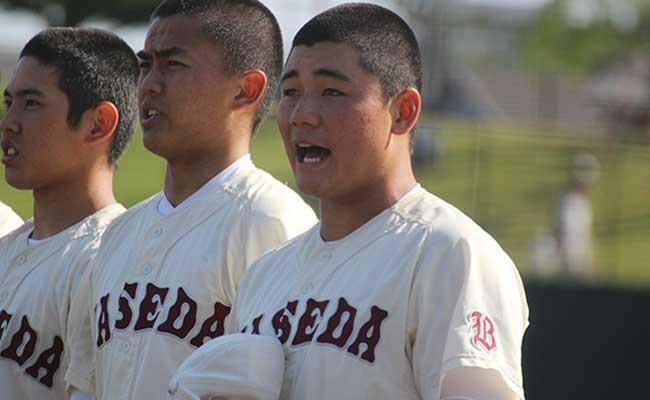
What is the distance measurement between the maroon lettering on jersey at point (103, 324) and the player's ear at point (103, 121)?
0.83 m

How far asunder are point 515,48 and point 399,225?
113ft

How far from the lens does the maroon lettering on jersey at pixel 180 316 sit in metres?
3.96

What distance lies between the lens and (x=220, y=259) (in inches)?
158

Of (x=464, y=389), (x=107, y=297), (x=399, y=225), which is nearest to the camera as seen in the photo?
(x=464, y=389)

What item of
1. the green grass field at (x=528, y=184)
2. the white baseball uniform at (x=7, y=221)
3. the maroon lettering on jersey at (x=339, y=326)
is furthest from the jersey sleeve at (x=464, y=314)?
the green grass field at (x=528, y=184)

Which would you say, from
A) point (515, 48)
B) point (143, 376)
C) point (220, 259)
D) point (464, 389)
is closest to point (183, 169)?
point (220, 259)

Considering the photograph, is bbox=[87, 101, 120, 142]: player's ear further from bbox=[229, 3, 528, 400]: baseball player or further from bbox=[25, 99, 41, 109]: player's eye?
bbox=[229, 3, 528, 400]: baseball player

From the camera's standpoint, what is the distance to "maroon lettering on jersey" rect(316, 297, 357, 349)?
3.38 m

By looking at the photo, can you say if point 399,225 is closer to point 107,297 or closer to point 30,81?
point 107,297

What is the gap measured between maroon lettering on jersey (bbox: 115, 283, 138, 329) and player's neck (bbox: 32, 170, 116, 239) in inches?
31.2

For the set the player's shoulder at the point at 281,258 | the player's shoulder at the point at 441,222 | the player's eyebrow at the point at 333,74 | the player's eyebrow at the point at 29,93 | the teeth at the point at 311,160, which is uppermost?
the player's eyebrow at the point at 29,93

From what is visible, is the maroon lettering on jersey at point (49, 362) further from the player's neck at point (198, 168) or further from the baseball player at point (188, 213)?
the player's neck at point (198, 168)

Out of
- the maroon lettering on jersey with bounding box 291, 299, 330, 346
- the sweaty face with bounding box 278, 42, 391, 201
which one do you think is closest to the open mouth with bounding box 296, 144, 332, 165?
the sweaty face with bounding box 278, 42, 391, 201

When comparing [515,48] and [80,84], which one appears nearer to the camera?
[80,84]
